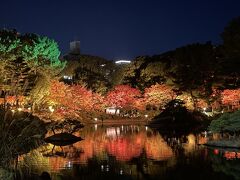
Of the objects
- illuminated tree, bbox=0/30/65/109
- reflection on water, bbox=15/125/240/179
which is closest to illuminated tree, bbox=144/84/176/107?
illuminated tree, bbox=0/30/65/109

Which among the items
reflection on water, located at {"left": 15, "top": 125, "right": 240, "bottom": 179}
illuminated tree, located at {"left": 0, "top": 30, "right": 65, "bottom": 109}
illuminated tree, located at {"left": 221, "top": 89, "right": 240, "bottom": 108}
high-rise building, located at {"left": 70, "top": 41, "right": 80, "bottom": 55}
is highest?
high-rise building, located at {"left": 70, "top": 41, "right": 80, "bottom": 55}

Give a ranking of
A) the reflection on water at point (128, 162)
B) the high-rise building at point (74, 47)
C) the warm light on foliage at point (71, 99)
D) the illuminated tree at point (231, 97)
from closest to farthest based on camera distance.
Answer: the reflection on water at point (128, 162) < the illuminated tree at point (231, 97) < the warm light on foliage at point (71, 99) < the high-rise building at point (74, 47)

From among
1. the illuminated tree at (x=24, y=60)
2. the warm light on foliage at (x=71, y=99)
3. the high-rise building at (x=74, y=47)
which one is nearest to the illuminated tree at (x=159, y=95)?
the warm light on foliage at (x=71, y=99)

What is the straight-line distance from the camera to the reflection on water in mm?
15086

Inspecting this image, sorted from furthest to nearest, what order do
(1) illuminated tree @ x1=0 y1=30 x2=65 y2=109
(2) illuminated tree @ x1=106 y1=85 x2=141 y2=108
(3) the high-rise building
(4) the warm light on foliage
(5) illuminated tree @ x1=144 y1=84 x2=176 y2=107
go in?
1. (3) the high-rise building
2. (2) illuminated tree @ x1=106 y1=85 x2=141 y2=108
3. (5) illuminated tree @ x1=144 y1=84 x2=176 y2=107
4. (4) the warm light on foliage
5. (1) illuminated tree @ x1=0 y1=30 x2=65 y2=109

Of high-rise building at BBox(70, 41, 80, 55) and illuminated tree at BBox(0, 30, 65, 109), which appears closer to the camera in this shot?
illuminated tree at BBox(0, 30, 65, 109)

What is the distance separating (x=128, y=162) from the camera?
18344 mm

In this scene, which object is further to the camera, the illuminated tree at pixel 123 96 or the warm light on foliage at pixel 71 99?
the illuminated tree at pixel 123 96

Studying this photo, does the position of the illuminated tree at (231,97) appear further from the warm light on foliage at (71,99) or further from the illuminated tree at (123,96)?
the warm light on foliage at (71,99)

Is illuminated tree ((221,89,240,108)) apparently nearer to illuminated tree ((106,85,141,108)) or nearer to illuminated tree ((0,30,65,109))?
illuminated tree ((106,85,141,108))

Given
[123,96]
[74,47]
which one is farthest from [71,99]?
[74,47]

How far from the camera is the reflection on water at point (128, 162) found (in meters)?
15.1

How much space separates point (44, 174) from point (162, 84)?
38967 millimetres

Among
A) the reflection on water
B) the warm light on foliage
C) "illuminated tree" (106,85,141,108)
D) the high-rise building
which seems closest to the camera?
the reflection on water
